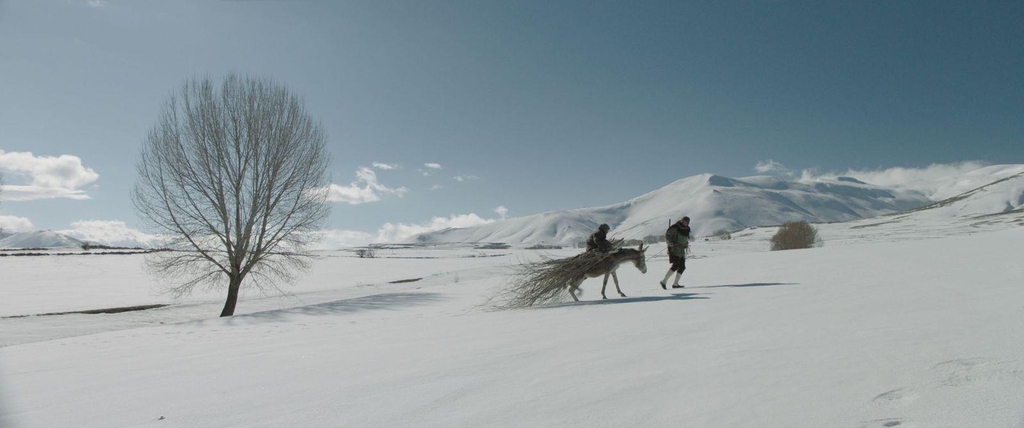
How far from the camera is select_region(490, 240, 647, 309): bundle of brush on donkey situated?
9094mm

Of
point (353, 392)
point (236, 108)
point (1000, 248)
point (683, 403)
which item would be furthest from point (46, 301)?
point (1000, 248)

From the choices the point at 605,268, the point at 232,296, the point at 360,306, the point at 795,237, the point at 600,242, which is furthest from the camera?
the point at 795,237

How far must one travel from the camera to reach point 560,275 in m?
9.16

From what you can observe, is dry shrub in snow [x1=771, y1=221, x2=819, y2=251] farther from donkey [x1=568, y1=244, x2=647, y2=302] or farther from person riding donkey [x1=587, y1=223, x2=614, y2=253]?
person riding donkey [x1=587, y1=223, x2=614, y2=253]

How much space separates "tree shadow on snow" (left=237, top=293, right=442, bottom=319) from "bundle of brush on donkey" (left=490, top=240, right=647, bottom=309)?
5573 mm

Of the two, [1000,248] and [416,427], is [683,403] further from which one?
[1000,248]

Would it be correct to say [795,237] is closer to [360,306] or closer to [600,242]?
→ [600,242]

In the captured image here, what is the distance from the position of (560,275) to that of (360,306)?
8.84 m

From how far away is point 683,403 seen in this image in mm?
2365

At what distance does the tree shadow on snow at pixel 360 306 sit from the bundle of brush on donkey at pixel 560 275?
5.57 metres

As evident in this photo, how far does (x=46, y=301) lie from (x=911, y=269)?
31059 millimetres

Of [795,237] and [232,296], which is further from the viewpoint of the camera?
[795,237]

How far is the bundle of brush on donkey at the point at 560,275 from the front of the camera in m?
9.09

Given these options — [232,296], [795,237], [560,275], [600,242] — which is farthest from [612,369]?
[795,237]
